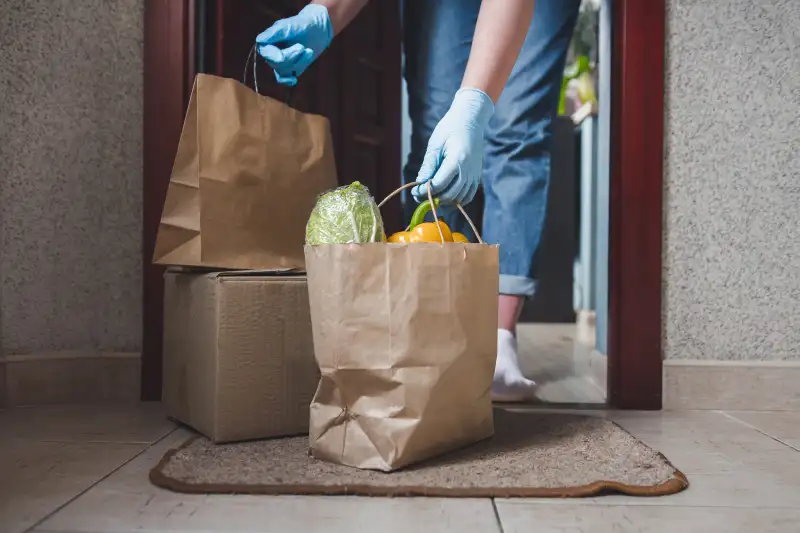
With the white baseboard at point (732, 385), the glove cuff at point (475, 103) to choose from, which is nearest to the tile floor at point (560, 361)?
the white baseboard at point (732, 385)

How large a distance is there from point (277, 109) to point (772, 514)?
1.01 m

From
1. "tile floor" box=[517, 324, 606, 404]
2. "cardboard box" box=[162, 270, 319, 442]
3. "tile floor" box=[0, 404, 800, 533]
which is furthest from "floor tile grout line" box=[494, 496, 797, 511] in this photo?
"tile floor" box=[517, 324, 606, 404]

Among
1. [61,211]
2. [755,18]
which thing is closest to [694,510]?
[755,18]

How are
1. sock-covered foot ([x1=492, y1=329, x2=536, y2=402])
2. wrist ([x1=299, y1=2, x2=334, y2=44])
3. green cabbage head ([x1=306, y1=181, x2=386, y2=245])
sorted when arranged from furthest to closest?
sock-covered foot ([x1=492, y1=329, x2=536, y2=402]) < wrist ([x1=299, y1=2, x2=334, y2=44]) < green cabbage head ([x1=306, y1=181, x2=386, y2=245])

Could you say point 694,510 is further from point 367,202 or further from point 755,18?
point 755,18

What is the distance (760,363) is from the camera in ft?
4.94

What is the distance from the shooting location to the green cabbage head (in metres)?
1.06

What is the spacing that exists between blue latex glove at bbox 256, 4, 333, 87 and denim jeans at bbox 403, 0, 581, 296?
41 centimetres

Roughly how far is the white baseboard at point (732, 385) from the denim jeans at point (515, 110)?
0.47 meters

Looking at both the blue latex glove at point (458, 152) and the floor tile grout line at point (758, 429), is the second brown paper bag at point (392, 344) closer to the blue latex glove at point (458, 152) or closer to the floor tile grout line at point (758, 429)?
the blue latex glove at point (458, 152)

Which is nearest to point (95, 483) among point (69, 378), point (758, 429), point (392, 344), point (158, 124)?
point (392, 344)

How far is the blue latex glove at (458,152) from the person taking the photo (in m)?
1.28

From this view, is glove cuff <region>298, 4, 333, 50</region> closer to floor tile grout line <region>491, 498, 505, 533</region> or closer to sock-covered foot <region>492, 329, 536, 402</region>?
sock-covered foot <region>492, 329, 536, 402</region>

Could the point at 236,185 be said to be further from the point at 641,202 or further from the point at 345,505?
the point at 641,202
